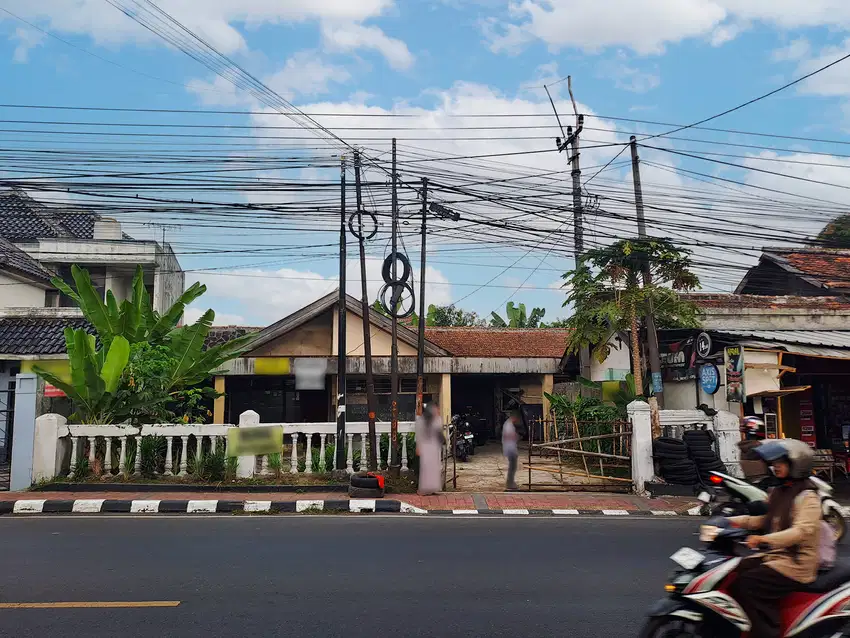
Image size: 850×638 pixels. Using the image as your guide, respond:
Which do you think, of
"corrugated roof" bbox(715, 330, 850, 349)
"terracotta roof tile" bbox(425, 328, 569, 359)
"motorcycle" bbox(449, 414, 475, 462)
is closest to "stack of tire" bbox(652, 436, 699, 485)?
"corrugated roof" bbox(715, 330, 850, 349)

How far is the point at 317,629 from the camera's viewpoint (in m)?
4.88

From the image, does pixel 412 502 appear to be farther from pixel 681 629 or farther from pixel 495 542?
pixel 681 629

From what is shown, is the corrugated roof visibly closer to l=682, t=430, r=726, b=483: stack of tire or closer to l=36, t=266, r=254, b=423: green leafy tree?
l=682, t=430, r=726, b=483: stack of tire

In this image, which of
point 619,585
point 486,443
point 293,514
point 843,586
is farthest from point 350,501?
point 486,443

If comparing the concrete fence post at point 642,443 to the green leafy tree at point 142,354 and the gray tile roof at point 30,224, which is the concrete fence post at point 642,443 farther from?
the gray tile roof at point 30,224

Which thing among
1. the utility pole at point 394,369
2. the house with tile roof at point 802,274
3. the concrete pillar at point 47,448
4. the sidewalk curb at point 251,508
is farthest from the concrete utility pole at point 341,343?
the house with tile roof at point 802,274

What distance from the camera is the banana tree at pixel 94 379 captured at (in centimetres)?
1134

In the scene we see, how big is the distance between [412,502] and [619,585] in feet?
16.6

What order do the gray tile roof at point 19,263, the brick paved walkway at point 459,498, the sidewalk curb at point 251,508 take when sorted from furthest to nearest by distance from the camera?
the gray tile roof at point 19,263, the brick paved walkway at point 459,498, the sidewalk curb at point 251,508

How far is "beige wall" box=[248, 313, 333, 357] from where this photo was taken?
18938mm

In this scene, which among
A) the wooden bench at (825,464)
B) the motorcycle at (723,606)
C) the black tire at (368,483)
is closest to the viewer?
the motorcycle at (723,606)

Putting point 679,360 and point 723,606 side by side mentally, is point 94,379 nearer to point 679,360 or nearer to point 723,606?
point 723,606

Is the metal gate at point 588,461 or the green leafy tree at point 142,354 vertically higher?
the green leafy tree at point 142,354

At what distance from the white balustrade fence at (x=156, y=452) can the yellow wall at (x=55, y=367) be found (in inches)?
52.0
